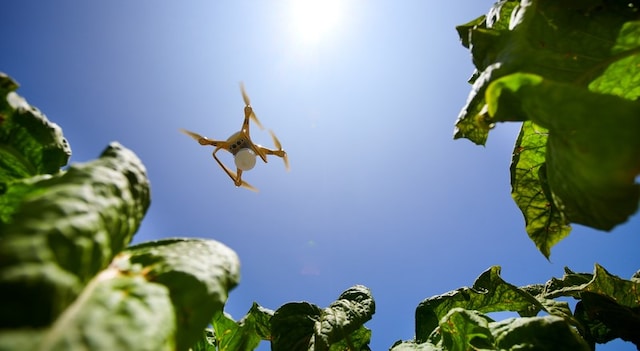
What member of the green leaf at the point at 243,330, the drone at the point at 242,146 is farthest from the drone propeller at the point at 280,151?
the green leaf at the point at 243,330

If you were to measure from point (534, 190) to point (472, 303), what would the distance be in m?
1.03

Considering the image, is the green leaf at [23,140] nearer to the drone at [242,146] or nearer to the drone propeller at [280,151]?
the drone at [242,146]

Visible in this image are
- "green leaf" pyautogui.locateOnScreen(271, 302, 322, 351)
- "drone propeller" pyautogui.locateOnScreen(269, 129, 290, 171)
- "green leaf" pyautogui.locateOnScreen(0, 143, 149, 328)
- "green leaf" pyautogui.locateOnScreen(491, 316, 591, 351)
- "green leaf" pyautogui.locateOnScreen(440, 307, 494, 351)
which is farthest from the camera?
"drone propeller" pyautogui.locateOnScreen(269, 129, 290, 171)

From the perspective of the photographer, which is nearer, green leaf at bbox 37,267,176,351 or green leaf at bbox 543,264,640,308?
green leaf at bbox 37,267,176,351

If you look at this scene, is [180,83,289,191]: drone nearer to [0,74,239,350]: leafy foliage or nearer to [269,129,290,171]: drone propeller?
[269,129,290,171]: drone propeller

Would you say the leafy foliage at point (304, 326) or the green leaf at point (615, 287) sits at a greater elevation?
the green leaf at point (615, 287)

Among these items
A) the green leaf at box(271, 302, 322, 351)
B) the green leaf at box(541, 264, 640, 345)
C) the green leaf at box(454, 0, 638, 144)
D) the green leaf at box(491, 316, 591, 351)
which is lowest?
the green leaf at box(491, 316, 591, 351)

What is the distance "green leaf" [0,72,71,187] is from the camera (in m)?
1.36

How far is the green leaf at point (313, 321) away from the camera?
2.06m

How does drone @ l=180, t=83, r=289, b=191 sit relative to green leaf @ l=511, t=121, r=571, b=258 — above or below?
above

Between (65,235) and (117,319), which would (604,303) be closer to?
(117,319)

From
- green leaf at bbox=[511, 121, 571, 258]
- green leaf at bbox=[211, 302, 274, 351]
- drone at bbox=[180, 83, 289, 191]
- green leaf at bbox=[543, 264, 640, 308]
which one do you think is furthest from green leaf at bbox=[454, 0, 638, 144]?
drone at bbox=[180, 83, 289, 191]

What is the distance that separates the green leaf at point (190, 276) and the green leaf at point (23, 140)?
709 millimetres

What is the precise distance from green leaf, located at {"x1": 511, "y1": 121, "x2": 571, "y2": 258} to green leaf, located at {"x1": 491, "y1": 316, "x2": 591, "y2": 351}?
A: 376 mm
